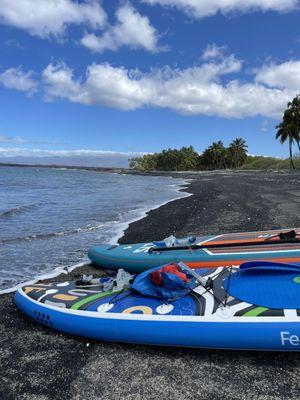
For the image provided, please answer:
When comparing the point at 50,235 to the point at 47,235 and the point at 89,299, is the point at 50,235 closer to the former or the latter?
the point at 47,235

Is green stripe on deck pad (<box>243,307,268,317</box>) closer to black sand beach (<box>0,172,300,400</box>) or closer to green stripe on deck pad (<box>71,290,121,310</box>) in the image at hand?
black sand beach (<box>0,172,300,400</box>)

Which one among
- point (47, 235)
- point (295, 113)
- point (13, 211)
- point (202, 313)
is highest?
point (295, 113)

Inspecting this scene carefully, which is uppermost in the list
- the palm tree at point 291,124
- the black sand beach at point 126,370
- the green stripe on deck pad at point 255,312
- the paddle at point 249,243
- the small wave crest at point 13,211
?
the palm tree at point 291,124

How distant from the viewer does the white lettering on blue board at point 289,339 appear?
159 inches

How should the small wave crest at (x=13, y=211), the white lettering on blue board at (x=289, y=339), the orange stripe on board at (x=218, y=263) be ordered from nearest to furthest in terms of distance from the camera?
the white lettering on blue board at (x=289, y=339) < the orange stripe on board at (x=218, y=263) < the small wave crest at (x=13, y=211)

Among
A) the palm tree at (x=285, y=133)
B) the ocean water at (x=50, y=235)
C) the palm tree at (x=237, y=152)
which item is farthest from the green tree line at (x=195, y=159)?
the ocean water at (x=50, y=235)

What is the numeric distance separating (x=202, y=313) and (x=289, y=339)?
3.20 feet

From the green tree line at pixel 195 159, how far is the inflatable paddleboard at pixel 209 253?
93765 mm

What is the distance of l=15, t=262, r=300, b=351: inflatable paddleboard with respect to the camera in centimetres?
420

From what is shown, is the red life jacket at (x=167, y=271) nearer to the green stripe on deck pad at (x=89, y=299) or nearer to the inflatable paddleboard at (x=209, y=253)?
the green stripe on deck pad at (x=89, y=299)

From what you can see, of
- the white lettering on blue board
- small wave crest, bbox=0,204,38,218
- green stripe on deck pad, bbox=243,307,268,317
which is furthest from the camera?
small wave crest, bbox=0,204,38,218

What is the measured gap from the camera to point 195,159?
116 m

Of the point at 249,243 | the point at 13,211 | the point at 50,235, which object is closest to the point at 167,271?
the point at 249,243

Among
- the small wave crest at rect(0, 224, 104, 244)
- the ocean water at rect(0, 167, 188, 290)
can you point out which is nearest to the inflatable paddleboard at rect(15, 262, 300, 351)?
the ocean water at rect(0, 167, 188, 290)
